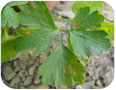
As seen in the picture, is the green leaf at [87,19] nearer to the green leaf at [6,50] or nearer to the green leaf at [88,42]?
the green leaf at [88,42]

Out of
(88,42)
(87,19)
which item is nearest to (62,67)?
(88,42)

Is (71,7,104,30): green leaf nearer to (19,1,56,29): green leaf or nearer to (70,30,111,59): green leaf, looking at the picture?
(70,30,111,59): green leaf

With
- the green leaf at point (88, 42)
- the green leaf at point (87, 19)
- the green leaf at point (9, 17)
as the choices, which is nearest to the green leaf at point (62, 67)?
the green leaf at point (88, 42)

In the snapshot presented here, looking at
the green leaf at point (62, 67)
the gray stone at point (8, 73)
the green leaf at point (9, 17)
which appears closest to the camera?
the green leaf at point (9, 17)

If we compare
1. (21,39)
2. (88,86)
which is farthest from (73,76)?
(21,39)

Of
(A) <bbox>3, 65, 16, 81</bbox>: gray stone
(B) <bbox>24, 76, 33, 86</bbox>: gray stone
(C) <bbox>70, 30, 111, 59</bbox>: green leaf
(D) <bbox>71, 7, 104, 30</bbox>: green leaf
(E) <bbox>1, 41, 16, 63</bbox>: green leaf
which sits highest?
(D) <bbox>71, 7, 104, 30</bbox>: green leaf

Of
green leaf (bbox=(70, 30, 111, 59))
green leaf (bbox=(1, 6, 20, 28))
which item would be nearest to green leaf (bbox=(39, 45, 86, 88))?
green leaf (bbox=(70, 30, 111, 59))

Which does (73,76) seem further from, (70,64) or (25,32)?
(25,32)
